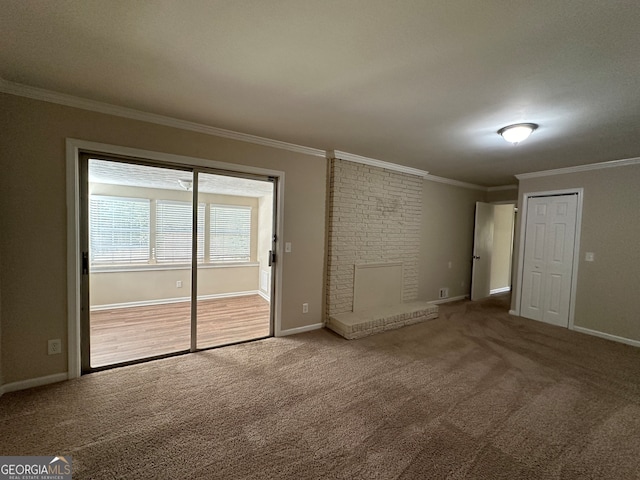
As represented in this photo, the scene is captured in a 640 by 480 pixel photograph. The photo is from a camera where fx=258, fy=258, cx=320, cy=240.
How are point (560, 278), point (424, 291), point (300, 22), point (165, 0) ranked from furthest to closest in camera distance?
point (424, 291) < point (560, 278) < point (300, 22) < point (165, 0)

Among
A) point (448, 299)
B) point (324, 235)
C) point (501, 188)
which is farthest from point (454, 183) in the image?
point (324, 235)

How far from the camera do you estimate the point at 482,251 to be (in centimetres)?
561

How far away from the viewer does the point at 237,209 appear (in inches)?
210

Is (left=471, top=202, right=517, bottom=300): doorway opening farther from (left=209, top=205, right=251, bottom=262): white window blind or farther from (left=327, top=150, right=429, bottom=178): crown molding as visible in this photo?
(left=209, top=205, right=251, bottom=262): white window blind

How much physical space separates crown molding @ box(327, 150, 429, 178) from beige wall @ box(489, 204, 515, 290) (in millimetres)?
3038

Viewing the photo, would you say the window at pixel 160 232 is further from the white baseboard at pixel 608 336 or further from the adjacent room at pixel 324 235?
the white baseboard at pixel 608 336

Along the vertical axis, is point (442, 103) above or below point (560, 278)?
above

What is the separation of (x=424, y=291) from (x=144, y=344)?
4.54 metres

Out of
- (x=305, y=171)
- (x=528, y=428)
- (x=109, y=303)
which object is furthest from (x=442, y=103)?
(x=109, y=303)

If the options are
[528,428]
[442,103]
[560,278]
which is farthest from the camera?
[560,278]

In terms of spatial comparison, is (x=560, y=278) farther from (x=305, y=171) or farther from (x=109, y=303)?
(x=109, y=303)

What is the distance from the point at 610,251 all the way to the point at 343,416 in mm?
4424

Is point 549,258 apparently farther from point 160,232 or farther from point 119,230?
point 119,230

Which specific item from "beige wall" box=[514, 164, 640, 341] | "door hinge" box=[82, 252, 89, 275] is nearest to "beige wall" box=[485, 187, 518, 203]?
"beige wall" box=[514, 164, 640, 341]
